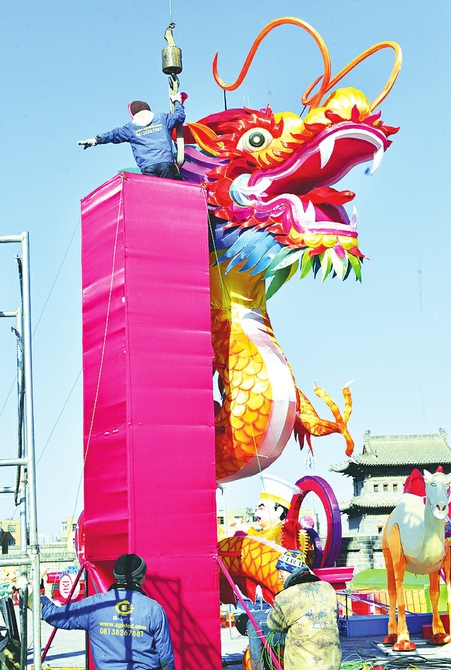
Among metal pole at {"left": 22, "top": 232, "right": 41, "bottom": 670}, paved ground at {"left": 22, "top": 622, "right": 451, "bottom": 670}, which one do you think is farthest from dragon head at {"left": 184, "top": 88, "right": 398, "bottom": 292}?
metal pole at {"left": 22, "top": 232, "right": 41, "bottom": 670}

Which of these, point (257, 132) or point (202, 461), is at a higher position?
point (257, 132)

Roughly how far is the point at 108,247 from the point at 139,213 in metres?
0.40

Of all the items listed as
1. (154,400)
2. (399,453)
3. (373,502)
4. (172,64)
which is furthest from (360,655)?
(399,453)

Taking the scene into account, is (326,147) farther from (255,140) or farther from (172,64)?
(172,64)

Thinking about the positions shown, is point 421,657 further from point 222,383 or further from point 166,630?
point 166,630

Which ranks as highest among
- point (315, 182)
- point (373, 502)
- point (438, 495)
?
point (315, 182)

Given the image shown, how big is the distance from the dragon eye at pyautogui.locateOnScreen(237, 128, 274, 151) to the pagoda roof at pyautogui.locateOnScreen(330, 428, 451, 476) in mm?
24690

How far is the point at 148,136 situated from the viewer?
27.1ft

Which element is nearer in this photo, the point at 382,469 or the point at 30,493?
the point at 30,493

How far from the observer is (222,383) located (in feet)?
28.6

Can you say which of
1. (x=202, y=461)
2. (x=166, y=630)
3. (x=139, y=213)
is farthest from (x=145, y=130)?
(x=166, y=630)

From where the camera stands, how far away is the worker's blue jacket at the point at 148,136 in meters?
8.23

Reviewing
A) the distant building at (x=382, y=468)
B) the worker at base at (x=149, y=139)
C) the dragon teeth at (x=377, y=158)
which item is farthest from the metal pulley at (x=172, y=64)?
the distant building at (x=382, y=468)

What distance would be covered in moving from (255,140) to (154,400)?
9.93ft
